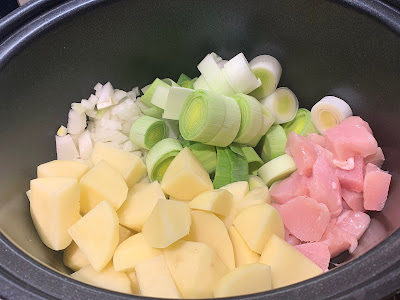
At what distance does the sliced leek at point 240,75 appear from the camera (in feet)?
4.46

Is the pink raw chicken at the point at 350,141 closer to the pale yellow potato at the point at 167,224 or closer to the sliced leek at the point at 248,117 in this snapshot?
the sliced leek at the point at 248,117

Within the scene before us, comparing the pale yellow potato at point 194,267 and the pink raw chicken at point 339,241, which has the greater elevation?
the pale yellow potato at point 194,267

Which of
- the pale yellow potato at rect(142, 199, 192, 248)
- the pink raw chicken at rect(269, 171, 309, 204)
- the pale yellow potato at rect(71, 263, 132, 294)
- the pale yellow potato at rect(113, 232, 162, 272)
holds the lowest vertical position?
the pink raw chicken at rect(269, 171, 309, 204)

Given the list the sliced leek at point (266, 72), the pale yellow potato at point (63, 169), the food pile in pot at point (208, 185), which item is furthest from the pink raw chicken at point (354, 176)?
the pale yellow potato at point (63, 169)

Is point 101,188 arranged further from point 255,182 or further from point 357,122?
point 357,122

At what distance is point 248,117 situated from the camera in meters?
1.30

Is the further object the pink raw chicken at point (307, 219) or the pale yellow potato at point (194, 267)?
the pink raw chicken at point (307, 219)

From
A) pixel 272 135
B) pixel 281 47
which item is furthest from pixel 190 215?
pixel 281 47

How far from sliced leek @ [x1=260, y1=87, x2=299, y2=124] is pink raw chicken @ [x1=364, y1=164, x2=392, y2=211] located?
34 centimetres

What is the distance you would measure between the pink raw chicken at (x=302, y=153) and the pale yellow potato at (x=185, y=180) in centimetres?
26

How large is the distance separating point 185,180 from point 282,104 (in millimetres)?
440

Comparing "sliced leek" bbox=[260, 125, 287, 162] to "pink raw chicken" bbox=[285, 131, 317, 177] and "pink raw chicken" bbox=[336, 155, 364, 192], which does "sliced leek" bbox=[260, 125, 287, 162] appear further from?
"pink raw chicken" bbox=[336, 155, 364, 192]

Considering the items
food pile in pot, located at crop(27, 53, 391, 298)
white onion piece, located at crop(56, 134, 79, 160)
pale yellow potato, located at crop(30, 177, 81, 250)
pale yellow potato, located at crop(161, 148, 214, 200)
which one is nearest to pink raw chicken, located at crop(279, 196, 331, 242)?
food pile in pot, located at crop(27, 53, 391, 298)

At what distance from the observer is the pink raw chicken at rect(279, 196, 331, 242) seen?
1164 millimetres
